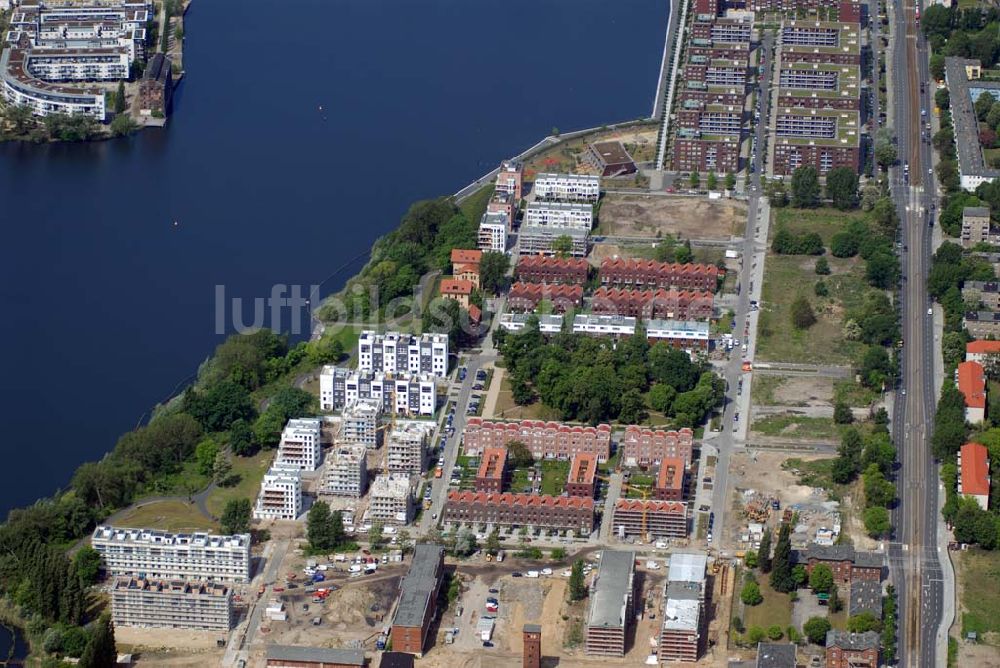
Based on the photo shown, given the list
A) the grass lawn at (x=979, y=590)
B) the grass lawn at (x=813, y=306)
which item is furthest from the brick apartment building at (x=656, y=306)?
the grass lawn at (x=979, y=590)

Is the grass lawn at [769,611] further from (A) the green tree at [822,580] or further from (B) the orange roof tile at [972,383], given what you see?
(B) the orange roof tile at [972,383]

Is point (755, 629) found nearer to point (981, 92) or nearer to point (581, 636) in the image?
point (581, 636)

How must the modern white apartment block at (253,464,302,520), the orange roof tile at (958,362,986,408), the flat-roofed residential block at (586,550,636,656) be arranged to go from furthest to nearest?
1. the orange roof tile at (958,362,986,408)
2. the modern white apartment block at (253,464,302,520)
3. the flat-roofed residential block at (586,550,636,656)

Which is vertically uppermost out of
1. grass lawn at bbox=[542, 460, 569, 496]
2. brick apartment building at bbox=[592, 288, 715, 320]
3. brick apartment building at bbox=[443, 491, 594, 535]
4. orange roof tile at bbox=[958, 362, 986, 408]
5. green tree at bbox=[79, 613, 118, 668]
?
brick apartment building at bbox=[592, 288, 715, 320]

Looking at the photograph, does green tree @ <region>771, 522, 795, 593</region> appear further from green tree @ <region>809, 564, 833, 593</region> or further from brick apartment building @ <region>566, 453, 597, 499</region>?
brick apartment building @ <region>566, 453, 597, 499</region>

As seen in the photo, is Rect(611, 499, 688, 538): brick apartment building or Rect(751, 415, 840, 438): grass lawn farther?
Rect(751, 415, 840, 438): grass lawn

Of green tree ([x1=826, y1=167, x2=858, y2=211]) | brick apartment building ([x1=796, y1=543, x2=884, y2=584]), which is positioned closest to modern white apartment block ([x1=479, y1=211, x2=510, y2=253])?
green tree ([x1=826, y1=167, x2=858, y2=211])

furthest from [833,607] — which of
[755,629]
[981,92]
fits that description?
[981,92]
